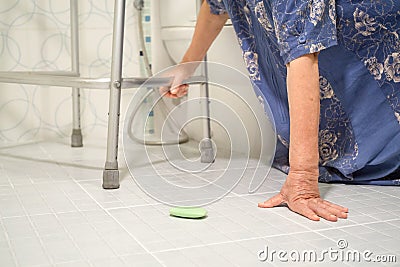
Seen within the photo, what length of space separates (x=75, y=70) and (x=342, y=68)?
860mm

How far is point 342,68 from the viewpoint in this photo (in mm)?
1188

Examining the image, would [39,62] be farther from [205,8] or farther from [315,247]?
[315,247]

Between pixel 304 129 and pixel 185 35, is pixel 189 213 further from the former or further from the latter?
pixel 185 35

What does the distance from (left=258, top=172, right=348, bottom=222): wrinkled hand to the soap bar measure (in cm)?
13

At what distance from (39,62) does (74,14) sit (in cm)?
22

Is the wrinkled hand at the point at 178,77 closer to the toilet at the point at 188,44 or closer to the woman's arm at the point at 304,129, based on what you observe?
the toilet at the point at 188,44

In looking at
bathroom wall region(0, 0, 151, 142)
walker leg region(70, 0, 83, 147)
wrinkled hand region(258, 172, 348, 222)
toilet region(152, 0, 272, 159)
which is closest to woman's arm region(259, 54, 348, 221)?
wrinkled hand region(258, 172, 348, 222)

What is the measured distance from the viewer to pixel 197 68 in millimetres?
1460

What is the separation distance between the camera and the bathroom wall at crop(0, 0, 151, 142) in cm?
174

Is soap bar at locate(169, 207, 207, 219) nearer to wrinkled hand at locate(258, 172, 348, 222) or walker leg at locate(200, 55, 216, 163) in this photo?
wrinkled hand at locate(258, 172, 348, 222)

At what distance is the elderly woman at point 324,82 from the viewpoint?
1.04 metres

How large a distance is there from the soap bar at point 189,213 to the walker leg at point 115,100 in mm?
235

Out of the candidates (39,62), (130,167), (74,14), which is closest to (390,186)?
(130,167)

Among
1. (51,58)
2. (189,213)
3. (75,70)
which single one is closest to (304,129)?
(189,213)
